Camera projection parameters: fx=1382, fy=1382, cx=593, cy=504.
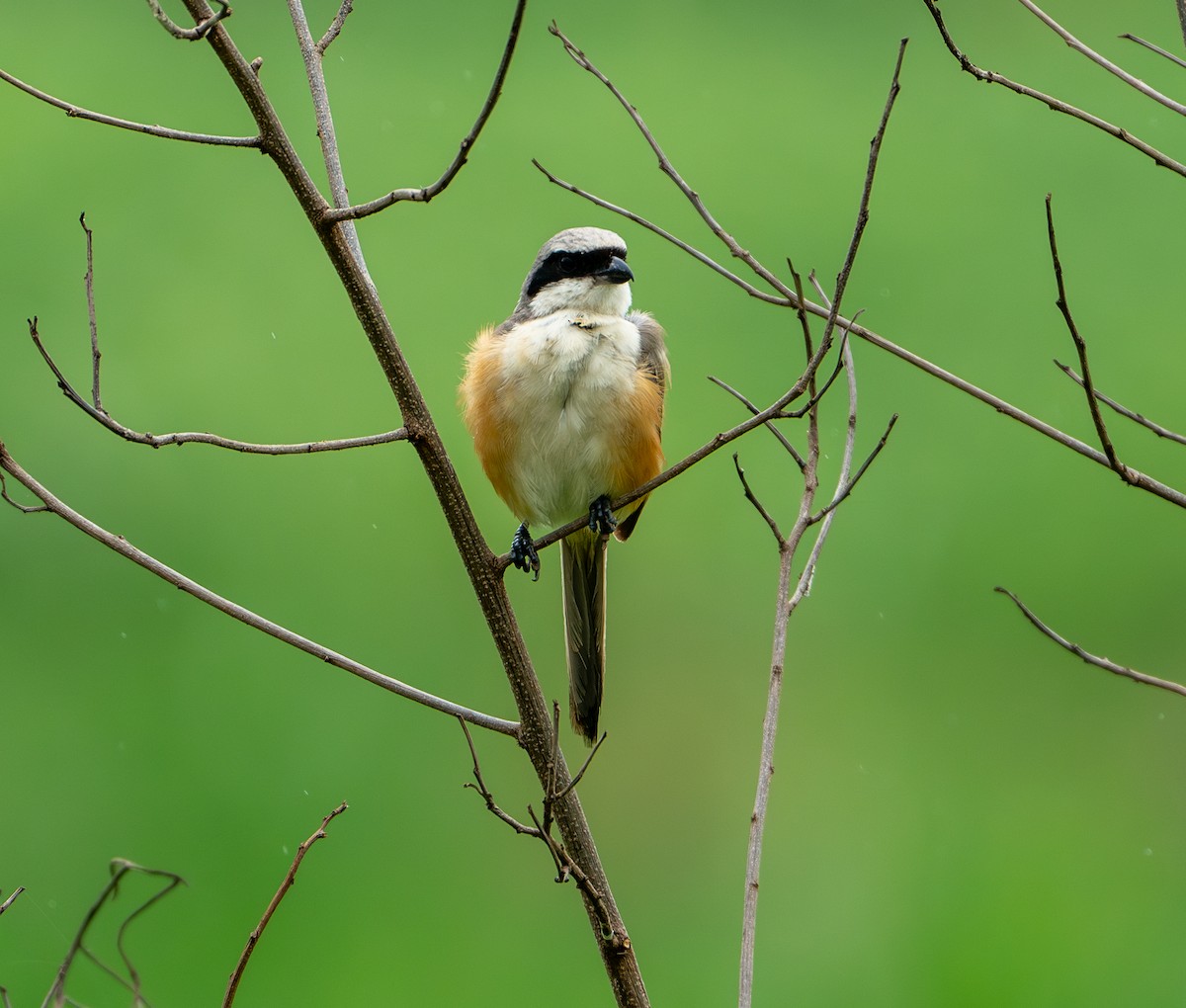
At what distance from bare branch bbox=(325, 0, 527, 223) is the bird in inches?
62.6

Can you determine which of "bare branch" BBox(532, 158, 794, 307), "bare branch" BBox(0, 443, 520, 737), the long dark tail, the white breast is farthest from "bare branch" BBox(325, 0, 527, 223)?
the long dark tail

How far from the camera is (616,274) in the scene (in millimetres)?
3822

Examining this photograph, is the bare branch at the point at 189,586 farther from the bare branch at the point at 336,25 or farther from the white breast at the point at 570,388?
the white breast at the point at 570,388

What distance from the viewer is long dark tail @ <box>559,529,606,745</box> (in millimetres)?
3736

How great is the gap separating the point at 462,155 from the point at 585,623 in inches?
84.3

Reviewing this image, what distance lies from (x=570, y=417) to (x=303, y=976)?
305 centimetres

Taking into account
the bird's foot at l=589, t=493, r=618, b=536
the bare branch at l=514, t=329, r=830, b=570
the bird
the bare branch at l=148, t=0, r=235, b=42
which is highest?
the bird

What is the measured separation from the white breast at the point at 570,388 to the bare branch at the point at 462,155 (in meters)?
1.57

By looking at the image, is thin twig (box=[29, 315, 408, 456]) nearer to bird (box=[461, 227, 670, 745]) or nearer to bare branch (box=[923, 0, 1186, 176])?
bare branch (box=[923, 0, 1186, 176])

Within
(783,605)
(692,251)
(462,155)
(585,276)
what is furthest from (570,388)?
(462,155)

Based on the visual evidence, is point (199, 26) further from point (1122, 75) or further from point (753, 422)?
point (1122, 75)

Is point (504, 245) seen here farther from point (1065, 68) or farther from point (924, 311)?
point (1065, 68)

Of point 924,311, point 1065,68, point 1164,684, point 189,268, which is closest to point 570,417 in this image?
point 1164,684

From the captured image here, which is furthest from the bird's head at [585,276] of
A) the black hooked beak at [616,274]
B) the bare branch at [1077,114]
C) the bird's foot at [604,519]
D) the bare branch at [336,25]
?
the bare branch at [1077,114]
